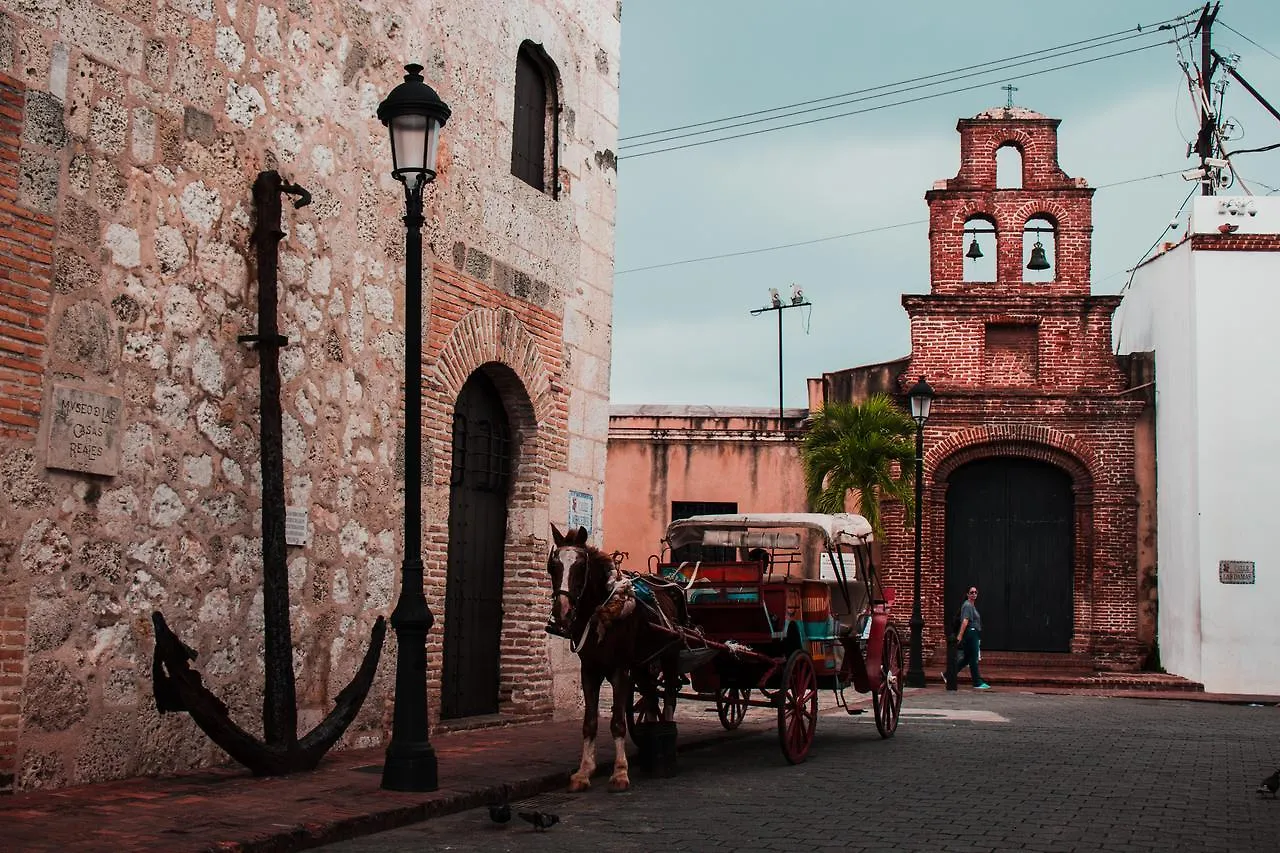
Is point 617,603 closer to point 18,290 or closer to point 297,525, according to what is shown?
point 297,525

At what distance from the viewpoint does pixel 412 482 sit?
8.88 metres

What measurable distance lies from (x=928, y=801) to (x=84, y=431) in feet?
18.2

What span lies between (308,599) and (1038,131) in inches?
787

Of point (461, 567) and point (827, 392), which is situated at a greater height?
point (827, 392)

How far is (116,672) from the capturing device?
27.7 feet

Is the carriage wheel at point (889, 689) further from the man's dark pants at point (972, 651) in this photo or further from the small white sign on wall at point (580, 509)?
the man's dark pants at point (972, 651)

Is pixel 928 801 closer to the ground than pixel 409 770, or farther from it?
closer to the ground

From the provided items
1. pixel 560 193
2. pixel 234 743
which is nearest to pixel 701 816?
pixel 234 743

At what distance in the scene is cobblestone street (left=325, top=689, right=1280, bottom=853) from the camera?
7512mm

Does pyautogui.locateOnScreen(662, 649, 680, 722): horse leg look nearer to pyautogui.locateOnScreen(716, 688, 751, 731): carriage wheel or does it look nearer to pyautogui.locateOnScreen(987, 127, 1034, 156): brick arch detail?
pyautogui.locateOnScreen(716, 688, 751, 731): carriage wheel

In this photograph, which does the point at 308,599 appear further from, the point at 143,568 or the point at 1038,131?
the point at 1038,131

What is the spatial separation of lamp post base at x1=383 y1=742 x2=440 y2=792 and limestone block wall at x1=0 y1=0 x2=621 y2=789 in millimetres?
1436

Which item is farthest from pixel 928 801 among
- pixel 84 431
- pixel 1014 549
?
pixel 1014 549

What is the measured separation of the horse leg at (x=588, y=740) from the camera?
929 cm
